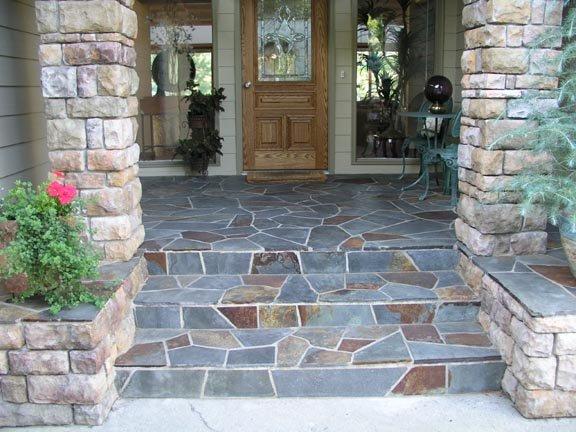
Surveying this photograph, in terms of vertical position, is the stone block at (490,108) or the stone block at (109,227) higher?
the stone block at (490,108)

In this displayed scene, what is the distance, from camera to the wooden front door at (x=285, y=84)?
6414mm

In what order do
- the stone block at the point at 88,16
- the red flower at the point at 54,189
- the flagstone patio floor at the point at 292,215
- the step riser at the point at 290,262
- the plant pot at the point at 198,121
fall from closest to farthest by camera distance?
1. the red flower at the point at 54,189
2. the stone block at the point at 88,16
3. the step riser at the point at 290,262
4. the flagstone patio floor at the point at 292,215
5. the plant pot at the point at 198,121

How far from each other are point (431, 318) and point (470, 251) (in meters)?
0.51

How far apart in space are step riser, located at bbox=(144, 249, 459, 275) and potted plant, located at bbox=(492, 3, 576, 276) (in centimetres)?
74

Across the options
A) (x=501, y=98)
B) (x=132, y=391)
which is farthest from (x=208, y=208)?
(x=501, y=98)

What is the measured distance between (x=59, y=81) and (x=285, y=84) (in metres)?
3.49

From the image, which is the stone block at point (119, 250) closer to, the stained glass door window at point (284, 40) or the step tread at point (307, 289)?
the step tread at point (307, 289)

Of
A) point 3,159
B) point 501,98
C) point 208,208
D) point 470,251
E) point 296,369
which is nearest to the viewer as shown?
point 296,369

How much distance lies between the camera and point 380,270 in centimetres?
381

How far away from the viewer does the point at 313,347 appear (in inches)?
125

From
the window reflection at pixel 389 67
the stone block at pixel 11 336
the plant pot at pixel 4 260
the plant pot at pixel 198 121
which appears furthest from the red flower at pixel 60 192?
the window reflection at pixel 389 67

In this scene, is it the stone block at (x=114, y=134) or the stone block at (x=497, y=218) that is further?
the stone block at (x=497, y=218)

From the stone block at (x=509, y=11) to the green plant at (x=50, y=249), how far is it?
2.39 meters

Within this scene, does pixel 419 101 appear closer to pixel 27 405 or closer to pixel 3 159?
pixel 3 159
